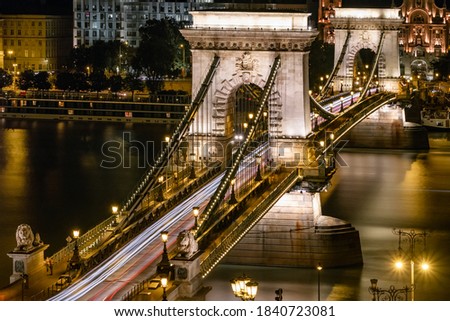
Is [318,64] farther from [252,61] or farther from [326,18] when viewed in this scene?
[252,61]

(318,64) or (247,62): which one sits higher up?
(247,62)

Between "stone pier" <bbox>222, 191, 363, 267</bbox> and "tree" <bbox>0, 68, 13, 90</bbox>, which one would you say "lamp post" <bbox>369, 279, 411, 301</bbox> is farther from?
"tree" <bbox>0, 68, 13, 90</bbox>

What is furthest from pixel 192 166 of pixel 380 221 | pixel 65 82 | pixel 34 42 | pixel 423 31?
pixel 423 31

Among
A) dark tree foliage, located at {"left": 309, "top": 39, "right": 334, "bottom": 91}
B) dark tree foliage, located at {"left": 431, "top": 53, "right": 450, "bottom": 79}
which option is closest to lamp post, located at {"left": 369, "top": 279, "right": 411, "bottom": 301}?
dark tree foliage, located at {"left": 309, "top": 39, "right": 334, "bottom": 91}

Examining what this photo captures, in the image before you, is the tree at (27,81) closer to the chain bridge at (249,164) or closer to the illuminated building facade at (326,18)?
the illuminated building facade at (326,18)

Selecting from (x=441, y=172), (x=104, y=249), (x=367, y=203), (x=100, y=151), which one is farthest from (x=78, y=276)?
(x=100, y=151)

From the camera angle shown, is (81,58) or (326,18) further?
(326,18)

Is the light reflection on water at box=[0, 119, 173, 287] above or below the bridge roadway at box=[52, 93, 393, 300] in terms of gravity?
below
